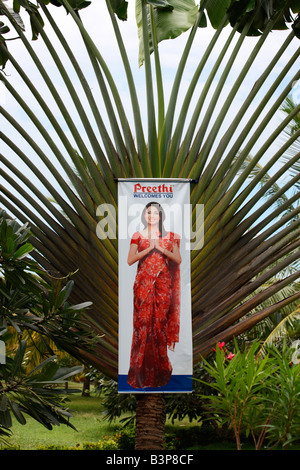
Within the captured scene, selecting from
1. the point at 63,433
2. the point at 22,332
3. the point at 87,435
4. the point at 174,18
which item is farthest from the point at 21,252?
the point at 63,433

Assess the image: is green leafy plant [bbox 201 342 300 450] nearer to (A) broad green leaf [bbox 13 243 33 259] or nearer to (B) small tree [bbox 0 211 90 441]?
(B) small tree [bbox 0 211 90 441]

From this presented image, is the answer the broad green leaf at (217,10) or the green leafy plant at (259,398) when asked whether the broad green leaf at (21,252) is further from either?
the broad green leaf at (217,10)

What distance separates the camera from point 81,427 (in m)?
13.6

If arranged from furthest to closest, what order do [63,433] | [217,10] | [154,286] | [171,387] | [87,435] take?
[63,433] < [87,435] < [217,10] < [154,286] < [171,387]

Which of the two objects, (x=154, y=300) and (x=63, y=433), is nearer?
(x=154, y=300)

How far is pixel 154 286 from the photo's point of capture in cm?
507

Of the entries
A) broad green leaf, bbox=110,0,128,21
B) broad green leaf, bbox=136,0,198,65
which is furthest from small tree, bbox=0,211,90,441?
broad green leaf, bbox=136,0,198,65

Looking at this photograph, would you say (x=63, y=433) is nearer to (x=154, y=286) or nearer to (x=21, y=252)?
(x=154, y=286)

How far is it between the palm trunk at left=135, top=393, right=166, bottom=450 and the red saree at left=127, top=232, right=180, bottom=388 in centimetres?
22

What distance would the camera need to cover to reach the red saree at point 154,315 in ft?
16.2
